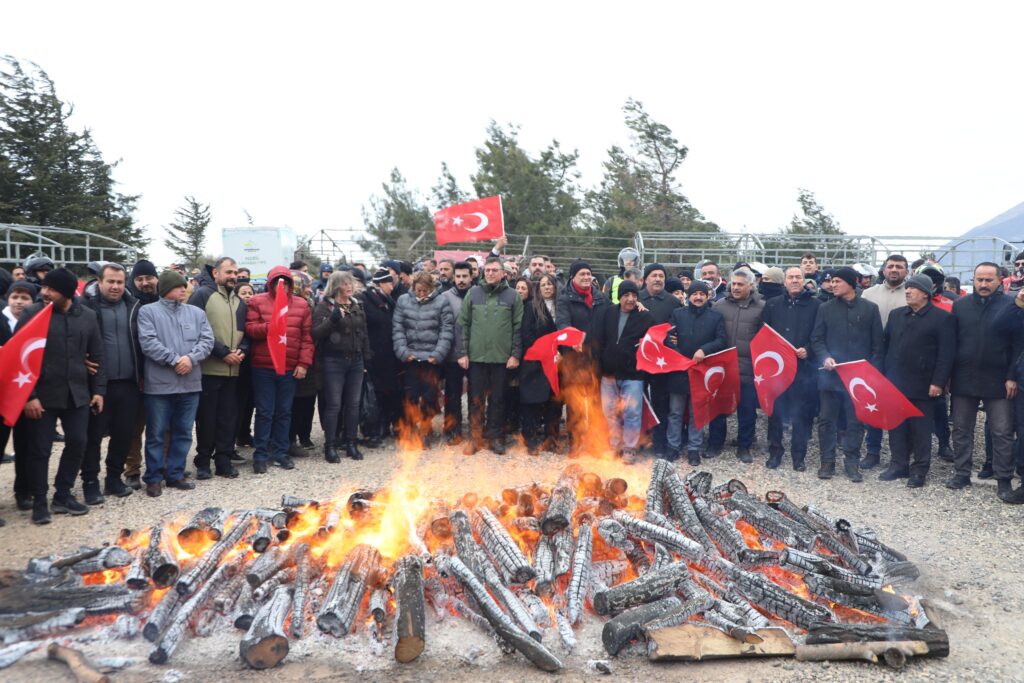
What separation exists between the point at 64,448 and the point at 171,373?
119cm

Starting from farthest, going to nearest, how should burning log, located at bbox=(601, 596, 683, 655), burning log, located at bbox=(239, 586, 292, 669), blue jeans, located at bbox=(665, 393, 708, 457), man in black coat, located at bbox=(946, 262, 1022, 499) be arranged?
blue jeans, located at bbox=(665, 393, 708, 457) → man in black coat, located at bbox=(946, 262, 1022, 499) → burning log, located at bbox=(601, 596, 683, 655) → burning log, located at bbox=(239, 586, 292, 669)

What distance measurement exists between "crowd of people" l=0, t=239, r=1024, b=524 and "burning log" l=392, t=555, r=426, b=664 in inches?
149

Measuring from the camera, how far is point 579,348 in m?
9.09

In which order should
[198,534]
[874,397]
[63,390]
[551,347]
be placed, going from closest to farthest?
[198,534]
[63,390]
[874,397]
[551,347]

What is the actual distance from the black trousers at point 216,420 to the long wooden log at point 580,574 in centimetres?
461

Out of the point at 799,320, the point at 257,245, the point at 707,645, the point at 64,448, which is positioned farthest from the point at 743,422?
the point at 257,245

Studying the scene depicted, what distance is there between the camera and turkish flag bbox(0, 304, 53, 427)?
6402mm

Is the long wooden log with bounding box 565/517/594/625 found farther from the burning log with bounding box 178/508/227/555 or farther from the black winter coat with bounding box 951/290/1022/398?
the black winter coat with bounding box 951/290/1022/398

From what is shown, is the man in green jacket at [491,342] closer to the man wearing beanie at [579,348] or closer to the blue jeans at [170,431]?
the man wearing beanie at [579,348]

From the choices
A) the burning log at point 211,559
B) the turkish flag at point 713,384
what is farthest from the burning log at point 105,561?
the turkish flag at point 713,384

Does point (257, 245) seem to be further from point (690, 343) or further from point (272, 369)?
point (690, 343)

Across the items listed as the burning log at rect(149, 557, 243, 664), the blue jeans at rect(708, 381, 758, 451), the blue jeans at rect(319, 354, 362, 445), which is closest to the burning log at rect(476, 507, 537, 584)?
the burning log at rect(149, 557, 243, 664)

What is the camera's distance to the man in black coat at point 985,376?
7.82 m

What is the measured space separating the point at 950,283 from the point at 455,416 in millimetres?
8282
